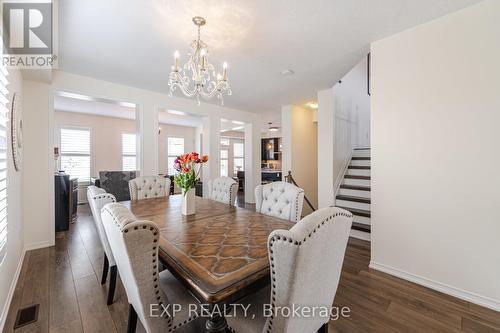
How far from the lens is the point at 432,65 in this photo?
206 cm

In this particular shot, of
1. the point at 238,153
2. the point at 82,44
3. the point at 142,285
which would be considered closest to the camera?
the point at 142,285

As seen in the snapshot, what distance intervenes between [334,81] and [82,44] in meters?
3.56

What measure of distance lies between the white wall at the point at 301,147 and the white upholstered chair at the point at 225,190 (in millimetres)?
2392

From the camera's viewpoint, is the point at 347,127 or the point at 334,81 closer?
the point at 334,81

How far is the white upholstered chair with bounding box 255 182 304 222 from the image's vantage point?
79.0 inches

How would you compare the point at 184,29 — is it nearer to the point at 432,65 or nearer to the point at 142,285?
the point at 142,285

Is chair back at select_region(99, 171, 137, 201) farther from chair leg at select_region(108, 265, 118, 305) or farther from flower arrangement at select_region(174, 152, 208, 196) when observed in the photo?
flower arrangement at select_region(174, 152, 208, 196)

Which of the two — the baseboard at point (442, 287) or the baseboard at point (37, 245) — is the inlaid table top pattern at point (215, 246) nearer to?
the baseboard at point (442, 287)

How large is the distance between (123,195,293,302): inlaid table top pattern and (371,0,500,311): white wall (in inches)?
58.9

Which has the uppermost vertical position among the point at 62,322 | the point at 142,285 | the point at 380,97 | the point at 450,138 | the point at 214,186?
the point at 380,97

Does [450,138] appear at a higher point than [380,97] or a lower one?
lower

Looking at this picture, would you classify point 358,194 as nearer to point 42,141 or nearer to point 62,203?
point 42,141

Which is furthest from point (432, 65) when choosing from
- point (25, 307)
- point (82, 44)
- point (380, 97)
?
point (25, 307)

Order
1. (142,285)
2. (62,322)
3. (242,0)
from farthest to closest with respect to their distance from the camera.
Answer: (242,0)
(62,322)
(142,285)
